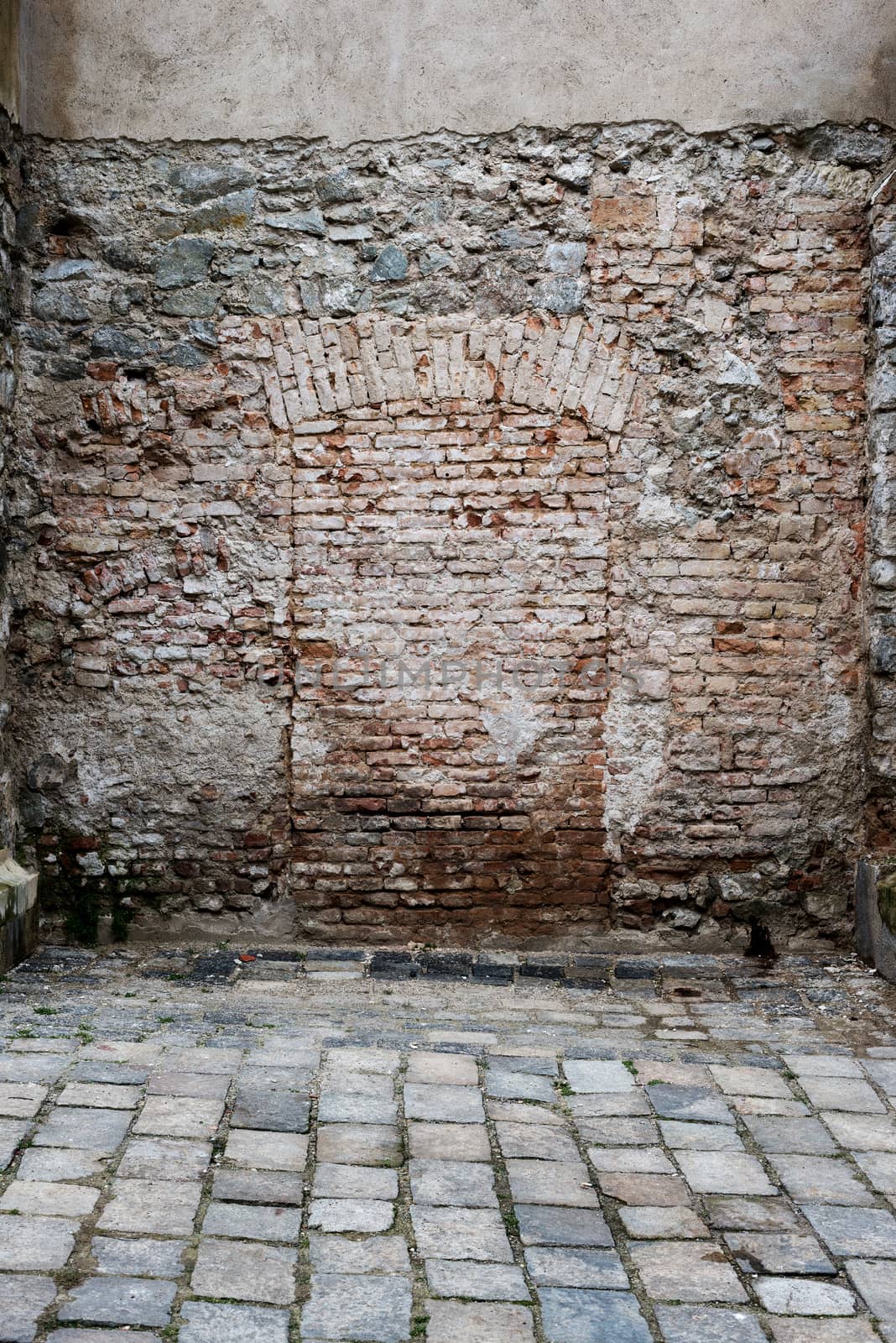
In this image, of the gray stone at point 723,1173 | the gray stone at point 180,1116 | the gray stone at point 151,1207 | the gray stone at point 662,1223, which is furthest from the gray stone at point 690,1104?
the gray stone at point 151,1207

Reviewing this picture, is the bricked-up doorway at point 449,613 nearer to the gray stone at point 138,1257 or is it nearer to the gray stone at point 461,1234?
the gray stone at point 461,1234

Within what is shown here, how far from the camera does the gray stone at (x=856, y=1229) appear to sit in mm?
2541

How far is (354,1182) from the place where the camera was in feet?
9.14

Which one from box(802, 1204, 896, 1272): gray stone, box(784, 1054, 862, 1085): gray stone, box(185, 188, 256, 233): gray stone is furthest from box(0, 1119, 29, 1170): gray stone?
box(185, 188, 256, 233): gray stone

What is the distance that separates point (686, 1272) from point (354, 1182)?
0.79 m

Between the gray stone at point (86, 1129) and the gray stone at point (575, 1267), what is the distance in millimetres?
1091

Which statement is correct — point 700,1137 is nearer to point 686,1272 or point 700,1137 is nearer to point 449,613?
point 686,1272

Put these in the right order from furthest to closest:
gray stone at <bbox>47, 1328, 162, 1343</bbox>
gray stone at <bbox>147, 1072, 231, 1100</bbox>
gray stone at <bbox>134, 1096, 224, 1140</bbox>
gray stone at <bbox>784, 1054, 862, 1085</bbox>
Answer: gray stone at <bbox>784, 1054, 862, 1085</bbox>, gray stone at <bbox>147, 1072, 231, 1100</bbox>, gray stone at <bbox>134, 1096, 224, 1140</bbox>, gray stone at <bbox>47, 1328, 162, 1343</bbox>

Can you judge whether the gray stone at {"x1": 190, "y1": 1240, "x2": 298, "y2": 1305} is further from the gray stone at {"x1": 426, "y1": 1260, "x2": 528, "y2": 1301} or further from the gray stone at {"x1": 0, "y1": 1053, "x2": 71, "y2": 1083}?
the gray stone at {"x1": 0, "y1": 1053, "x2": 71, "y2": 1083}

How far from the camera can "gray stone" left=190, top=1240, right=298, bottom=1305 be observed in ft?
7.48

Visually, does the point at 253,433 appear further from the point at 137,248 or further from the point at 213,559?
the point at 137,248

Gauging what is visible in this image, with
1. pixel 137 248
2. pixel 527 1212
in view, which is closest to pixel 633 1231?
pixel 527 1212

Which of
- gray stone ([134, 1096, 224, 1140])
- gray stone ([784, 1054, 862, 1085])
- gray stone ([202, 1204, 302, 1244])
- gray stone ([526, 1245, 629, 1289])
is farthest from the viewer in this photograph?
gray stone ([784, 1054, 862, 1085])

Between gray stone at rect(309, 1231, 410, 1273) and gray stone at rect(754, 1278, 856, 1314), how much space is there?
0.71m
